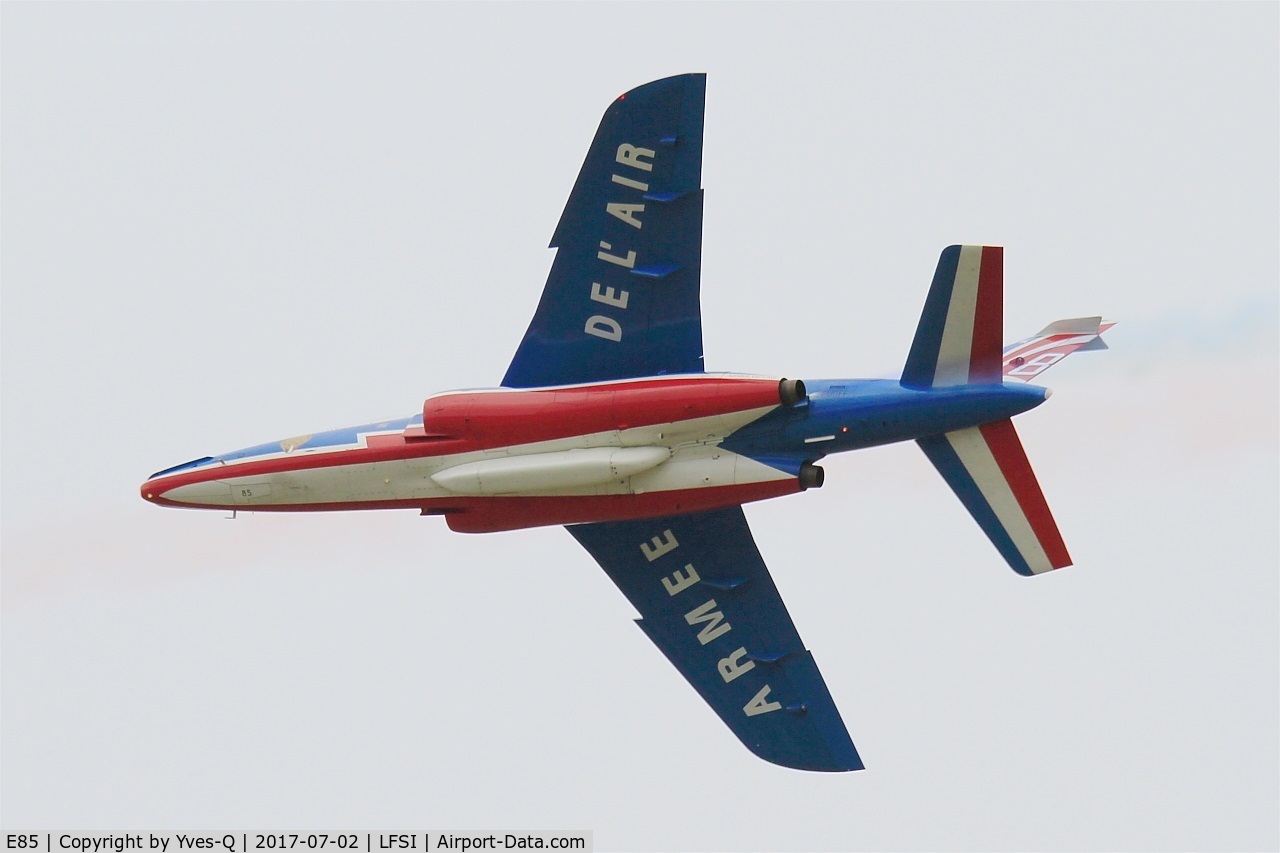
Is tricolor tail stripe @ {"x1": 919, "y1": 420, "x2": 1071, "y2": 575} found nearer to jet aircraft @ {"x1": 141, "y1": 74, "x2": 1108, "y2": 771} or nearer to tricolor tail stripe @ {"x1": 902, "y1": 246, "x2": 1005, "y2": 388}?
jet aircraft @ {"x1": 141, "y1": 74, "x2": 1108, "y2": 771}

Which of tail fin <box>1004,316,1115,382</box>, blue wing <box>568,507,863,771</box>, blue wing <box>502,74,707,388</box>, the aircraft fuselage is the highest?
blue wing <box>502,74,707,388</box>

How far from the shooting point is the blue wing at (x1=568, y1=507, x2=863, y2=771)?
94.8 feet

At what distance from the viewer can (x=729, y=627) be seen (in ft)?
95.7

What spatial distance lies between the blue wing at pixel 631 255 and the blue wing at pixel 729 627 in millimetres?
2712

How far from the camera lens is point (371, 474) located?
27797mm

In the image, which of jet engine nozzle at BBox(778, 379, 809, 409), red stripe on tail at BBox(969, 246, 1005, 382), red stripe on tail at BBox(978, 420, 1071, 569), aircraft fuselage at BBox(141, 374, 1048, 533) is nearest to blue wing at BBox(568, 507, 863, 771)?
aircraft fuselage at BBox(141, 374, 1048, 533)

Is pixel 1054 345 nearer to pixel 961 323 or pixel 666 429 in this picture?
pixel 961 323

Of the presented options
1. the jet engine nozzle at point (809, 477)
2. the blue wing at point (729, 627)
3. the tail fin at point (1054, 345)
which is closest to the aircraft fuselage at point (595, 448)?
the jet engine nozzle at point (809, 477)

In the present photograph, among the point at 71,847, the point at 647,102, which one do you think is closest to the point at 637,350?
the point at 647,102

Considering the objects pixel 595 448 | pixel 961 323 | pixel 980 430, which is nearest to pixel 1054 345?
pixel 980 430

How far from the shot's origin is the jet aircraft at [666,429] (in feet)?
85.1

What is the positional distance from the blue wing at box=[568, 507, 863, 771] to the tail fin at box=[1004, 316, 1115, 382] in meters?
4.09

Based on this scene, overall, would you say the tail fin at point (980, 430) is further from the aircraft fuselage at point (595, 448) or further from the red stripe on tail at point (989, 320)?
the aircraft fuselage at point (595, 448)

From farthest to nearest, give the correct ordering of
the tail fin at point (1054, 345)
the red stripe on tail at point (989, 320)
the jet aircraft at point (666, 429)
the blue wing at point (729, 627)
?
the blue wing at point (729, 627), the tail fin at point (1054, 345), the jet aircraft at point (666, 429), the red stripe on tail at point (989, 320)
